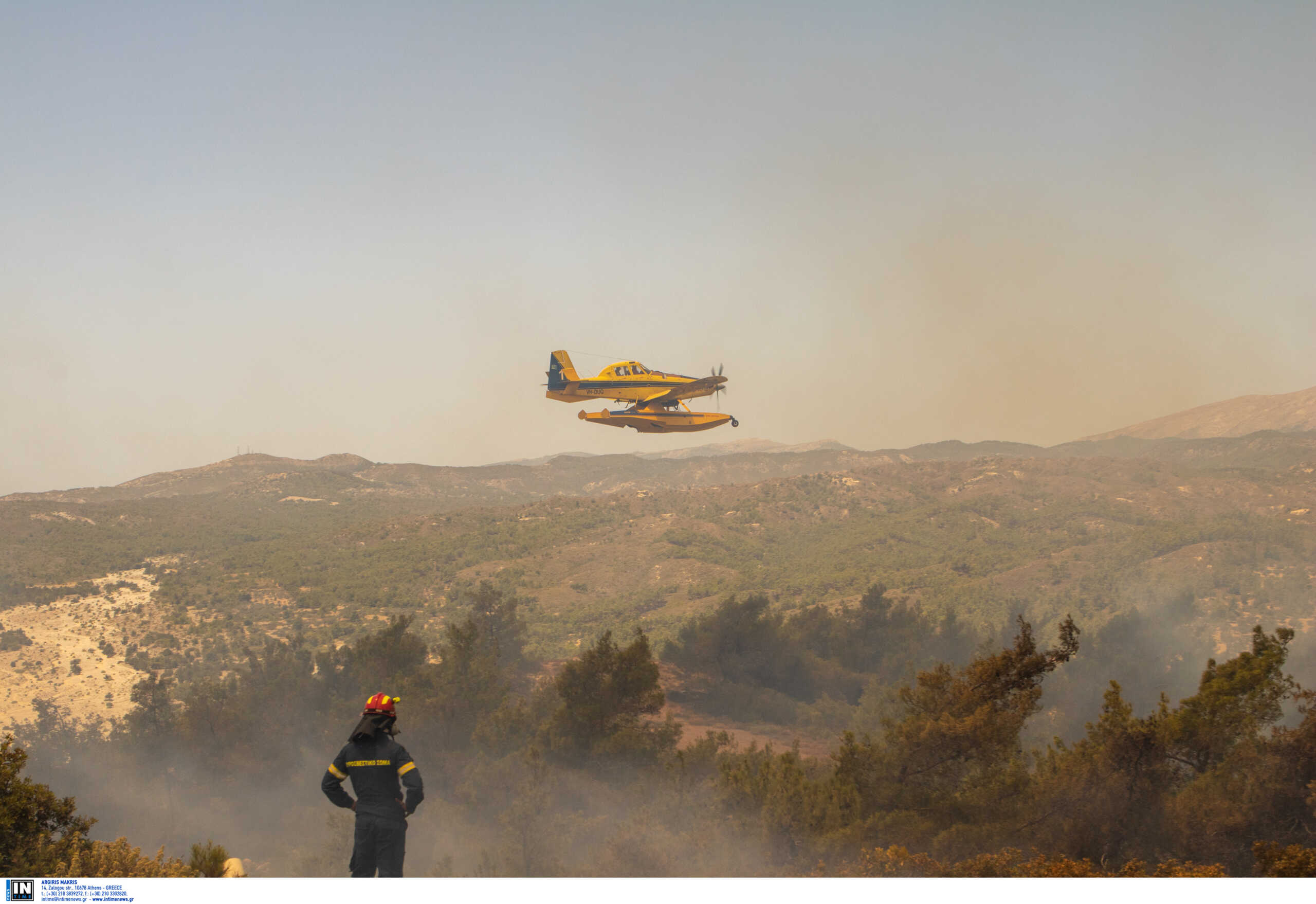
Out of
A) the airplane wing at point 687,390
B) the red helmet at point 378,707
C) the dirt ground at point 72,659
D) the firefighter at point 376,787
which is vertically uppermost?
the airplane wing at point 687,390

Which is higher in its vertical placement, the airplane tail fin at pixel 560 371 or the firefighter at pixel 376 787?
the airplane tail fin at pixel 560 371

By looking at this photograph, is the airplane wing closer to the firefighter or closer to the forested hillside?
the forested hillside

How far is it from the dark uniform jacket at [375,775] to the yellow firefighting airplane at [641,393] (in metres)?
13.5

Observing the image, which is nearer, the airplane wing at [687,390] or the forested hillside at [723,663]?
the forested hillside at [723,663]

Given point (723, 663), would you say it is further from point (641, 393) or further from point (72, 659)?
point (72, 659)

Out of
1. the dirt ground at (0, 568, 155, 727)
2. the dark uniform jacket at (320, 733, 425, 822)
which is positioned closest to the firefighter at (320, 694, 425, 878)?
the dark uniform jacket at (320, 733, 425, 822)

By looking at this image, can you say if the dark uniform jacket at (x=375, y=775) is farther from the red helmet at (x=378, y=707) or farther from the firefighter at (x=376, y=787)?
the red helmet at (x=378, y=707)

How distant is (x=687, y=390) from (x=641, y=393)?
1.37 metres

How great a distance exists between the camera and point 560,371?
73.6ft

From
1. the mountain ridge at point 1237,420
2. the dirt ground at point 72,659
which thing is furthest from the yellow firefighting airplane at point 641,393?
the mountain ridge at point 1237,420

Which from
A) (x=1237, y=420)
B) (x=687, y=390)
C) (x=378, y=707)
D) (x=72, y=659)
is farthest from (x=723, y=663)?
(x=1237, y=420)

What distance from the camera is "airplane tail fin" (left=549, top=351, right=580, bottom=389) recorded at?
73.2 feet

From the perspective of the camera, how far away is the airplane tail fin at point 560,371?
73.2 feet

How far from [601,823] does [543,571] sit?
3859 cm
